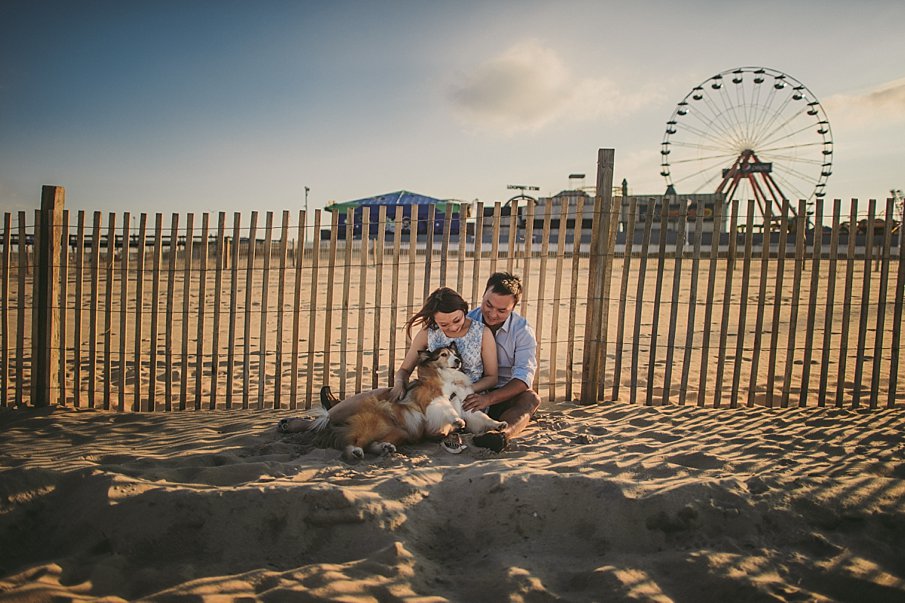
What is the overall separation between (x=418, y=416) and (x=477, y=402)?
43 centimetres

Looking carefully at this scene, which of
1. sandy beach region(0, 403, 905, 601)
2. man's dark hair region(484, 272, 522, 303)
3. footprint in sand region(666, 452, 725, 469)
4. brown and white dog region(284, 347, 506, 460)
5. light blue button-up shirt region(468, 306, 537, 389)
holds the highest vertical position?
man's dark hair region(484, 272, 522, 303)

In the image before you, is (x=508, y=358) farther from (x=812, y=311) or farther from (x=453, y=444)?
(x=812, y=311)

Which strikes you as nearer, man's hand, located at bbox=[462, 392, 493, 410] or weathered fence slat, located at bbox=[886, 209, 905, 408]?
man's hand, located at bbox=[462, 392, 493, 410]

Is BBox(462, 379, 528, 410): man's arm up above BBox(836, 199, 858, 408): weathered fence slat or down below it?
below

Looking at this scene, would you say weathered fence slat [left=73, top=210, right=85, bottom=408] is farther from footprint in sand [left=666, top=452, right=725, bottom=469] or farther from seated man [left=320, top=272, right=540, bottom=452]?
footprint in sand [left=666, top=452, right=725, bottom=469]

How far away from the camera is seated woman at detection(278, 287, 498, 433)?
13.0 feet

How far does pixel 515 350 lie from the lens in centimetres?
430

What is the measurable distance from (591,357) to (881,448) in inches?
84.9

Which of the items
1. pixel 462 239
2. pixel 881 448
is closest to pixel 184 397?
pixel 462 239

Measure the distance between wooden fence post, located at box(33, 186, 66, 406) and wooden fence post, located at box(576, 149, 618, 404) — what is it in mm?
4748

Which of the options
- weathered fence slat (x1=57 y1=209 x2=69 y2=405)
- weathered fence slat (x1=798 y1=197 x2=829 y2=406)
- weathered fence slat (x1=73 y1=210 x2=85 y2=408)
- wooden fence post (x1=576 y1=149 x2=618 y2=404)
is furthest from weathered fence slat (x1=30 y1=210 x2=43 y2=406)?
weathered fence slat (x1=798 y1=197 x2=829 y2=406)

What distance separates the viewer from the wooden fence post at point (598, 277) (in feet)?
16.4

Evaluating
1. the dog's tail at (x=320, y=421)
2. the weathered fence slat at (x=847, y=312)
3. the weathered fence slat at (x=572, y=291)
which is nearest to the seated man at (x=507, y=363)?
the dog's tail at (x=320, y=421)

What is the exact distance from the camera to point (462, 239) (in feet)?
16.6
